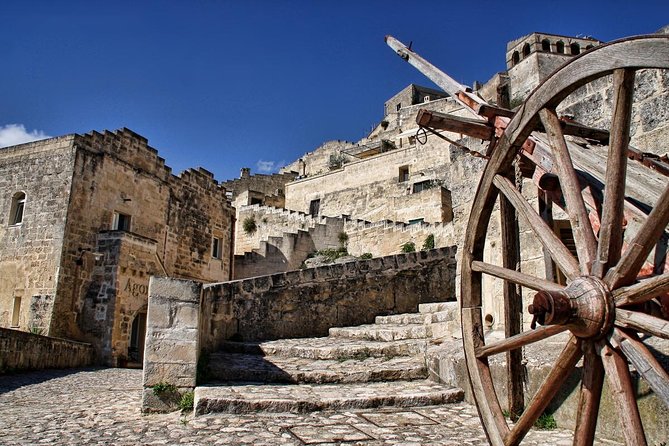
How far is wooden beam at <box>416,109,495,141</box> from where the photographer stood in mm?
3836

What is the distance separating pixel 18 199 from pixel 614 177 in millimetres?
17001

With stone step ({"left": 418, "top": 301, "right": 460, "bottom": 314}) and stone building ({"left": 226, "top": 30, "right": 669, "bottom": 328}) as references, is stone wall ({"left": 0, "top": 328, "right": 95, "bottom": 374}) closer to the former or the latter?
stone step ({"left": 418, "top": 301, "right": 460, "bottom": 314})

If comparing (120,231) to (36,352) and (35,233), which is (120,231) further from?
(36,352)

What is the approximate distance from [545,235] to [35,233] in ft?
49.2

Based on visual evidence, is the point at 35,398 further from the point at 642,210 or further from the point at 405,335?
the point at 642,210

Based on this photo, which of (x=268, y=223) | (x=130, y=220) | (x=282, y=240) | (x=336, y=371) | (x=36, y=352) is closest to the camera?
(x=336, y=371)

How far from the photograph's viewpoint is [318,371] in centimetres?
615

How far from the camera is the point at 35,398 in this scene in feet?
22.0

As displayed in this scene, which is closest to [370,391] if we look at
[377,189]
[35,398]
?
[35,398]

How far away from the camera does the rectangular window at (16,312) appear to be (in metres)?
14.4

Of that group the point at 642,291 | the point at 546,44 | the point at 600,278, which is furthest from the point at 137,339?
the point at 546,44

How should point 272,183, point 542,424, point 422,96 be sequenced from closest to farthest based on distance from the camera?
1. point 542,424
2. point 272,183
3. point 422,96

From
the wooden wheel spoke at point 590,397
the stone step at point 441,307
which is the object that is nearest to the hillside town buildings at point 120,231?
the stone step at point 441,307

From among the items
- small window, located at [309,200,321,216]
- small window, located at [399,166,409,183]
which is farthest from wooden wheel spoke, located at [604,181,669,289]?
small window, located at [309,200,321,216]
